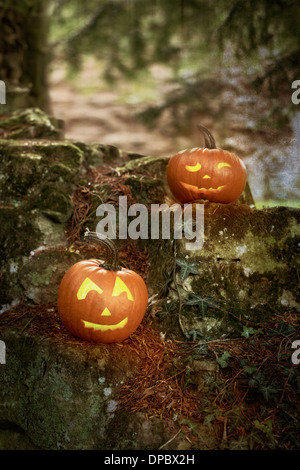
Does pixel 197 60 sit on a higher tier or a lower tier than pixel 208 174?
higher

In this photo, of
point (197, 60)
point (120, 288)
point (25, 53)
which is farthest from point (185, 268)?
point (25, 53)

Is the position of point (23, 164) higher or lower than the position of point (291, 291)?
higher

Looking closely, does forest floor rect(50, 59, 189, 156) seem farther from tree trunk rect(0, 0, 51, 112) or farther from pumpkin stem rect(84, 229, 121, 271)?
pumpkin stem rect(84, 229, 121, 271)

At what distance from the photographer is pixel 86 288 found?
241 centimetres

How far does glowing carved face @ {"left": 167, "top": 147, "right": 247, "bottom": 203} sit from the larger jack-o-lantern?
0.90m

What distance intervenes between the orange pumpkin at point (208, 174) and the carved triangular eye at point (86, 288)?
1.14 metres

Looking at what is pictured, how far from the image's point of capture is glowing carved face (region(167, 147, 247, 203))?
294cm

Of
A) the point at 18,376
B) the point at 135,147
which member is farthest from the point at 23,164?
the point at 135,147

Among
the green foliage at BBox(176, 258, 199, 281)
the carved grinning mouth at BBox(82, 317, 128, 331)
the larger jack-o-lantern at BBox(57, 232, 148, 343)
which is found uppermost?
the green foliage at BBox(176, 258, 199, 281)

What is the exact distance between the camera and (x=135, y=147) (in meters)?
9.70

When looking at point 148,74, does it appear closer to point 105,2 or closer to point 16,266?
point 105,2

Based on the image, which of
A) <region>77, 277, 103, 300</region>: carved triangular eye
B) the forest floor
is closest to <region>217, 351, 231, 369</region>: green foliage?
<region>77, 277, 103, 300</region>: carved triangular eye

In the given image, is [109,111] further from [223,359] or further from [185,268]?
[223,359]

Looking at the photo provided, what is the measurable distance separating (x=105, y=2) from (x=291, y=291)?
18.7 ft
